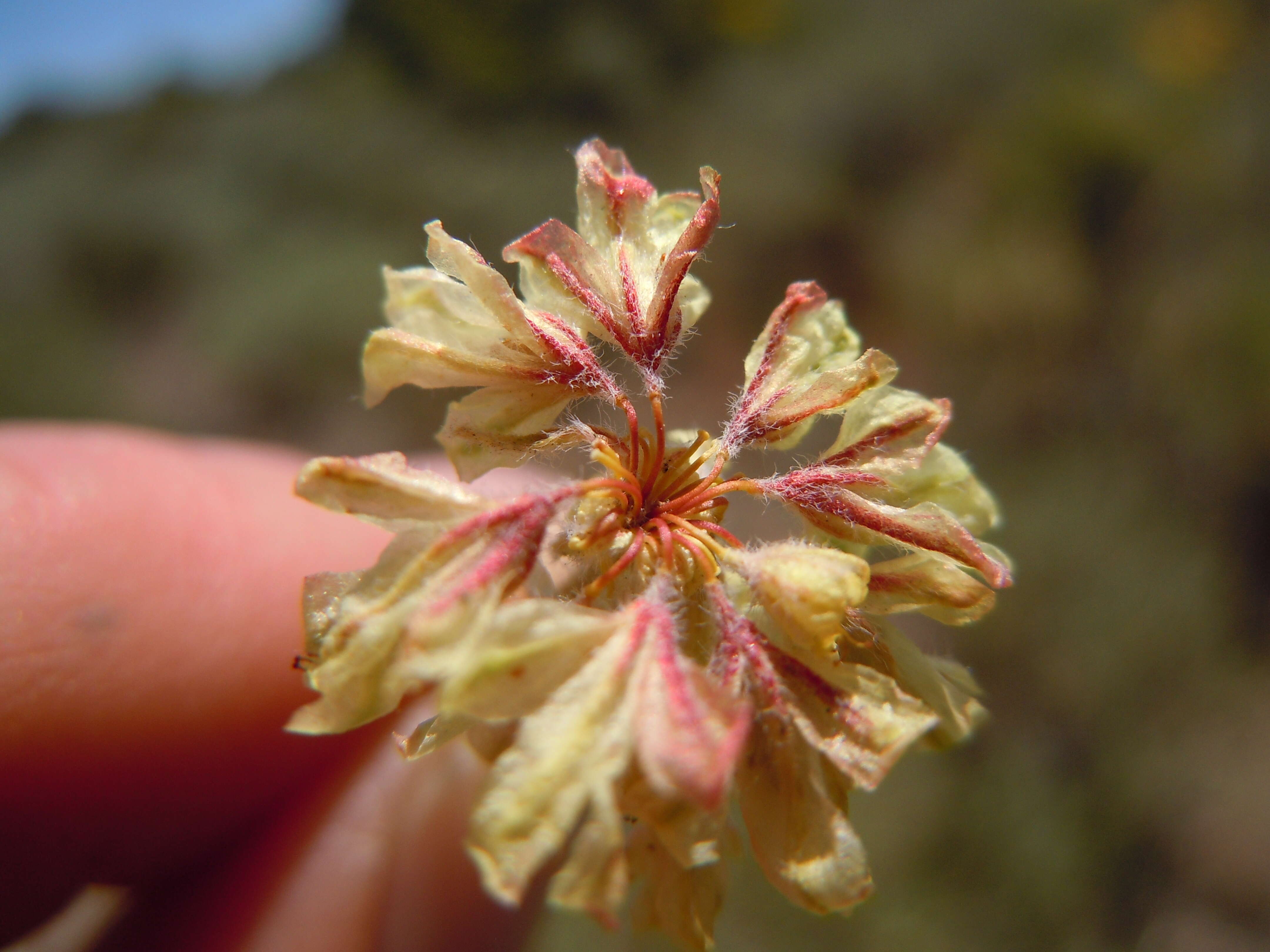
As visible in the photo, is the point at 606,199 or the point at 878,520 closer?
the point at 878,520

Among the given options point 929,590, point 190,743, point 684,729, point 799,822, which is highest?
point 929,590

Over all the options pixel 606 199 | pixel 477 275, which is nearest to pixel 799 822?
pixel 477 275

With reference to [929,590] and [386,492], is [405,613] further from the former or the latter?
[929,590]

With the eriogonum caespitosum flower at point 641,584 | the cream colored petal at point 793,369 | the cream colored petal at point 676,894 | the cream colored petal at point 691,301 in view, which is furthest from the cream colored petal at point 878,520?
the cream colored petal at point 676,894

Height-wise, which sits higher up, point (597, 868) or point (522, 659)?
point (522, 659)

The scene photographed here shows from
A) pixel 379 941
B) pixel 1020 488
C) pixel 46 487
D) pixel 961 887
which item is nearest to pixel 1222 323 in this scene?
pixel 1020 488

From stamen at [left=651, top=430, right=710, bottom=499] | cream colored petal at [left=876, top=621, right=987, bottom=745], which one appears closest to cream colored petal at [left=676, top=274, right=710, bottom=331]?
stamen at [left=651, top=430, right=710, bottom=499]
